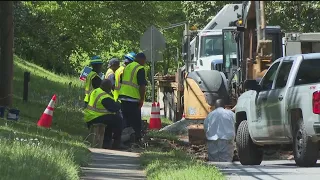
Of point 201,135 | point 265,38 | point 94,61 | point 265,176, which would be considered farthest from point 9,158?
point 265,38

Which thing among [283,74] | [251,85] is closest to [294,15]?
[251,85]

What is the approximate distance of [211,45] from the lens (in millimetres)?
27156

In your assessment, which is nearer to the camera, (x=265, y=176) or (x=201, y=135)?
(x=265, y=176)

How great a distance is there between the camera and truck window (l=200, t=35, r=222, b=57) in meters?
27.0

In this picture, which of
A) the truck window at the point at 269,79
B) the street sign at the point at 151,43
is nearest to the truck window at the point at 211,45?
the street sign at the point at 151,43

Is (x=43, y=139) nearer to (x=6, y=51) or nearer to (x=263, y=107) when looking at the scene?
(x=263, y=107)

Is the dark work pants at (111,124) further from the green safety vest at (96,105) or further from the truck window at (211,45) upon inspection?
the truck window at (211,45)

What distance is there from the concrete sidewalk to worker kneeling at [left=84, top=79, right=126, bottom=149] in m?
0.87

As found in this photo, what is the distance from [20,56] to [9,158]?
103ft

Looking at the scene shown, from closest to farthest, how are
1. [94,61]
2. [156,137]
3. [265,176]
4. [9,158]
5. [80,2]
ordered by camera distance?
[9,158]
[265,176]
[94,61]
[156,137]
[80,2]

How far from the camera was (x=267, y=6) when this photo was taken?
39.9 metres

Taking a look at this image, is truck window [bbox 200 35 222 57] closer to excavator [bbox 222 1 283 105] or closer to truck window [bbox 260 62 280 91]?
excavator [bbox 222 1 283 105]

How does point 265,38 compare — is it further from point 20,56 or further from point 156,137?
point 20,56

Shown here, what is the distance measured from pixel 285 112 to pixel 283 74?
0.86 metres
